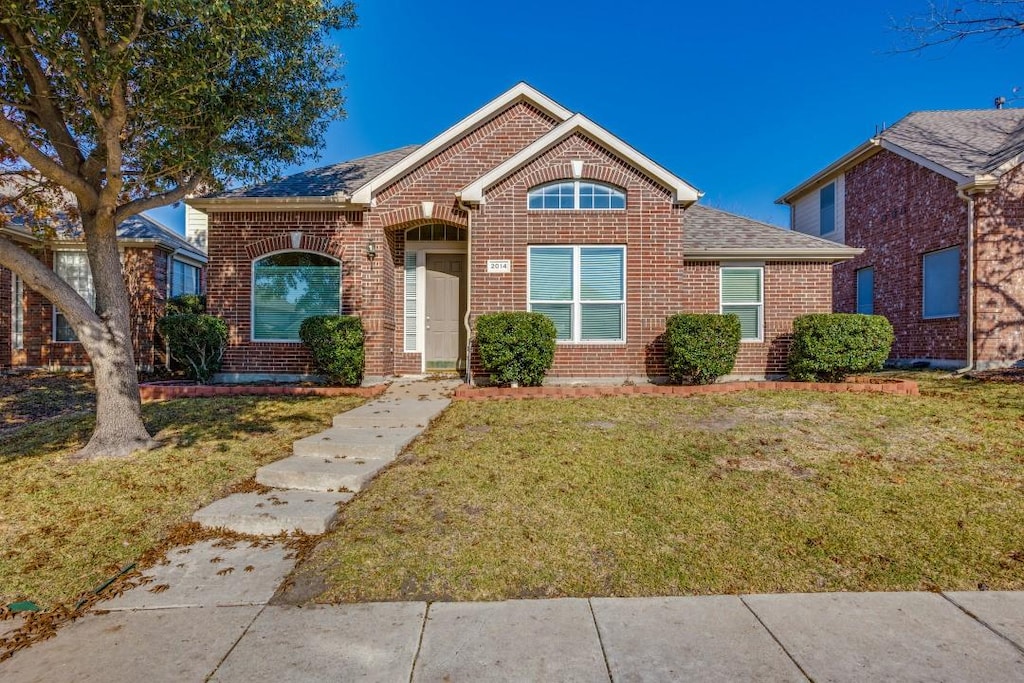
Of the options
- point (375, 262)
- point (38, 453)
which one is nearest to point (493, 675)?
point (38, 453)

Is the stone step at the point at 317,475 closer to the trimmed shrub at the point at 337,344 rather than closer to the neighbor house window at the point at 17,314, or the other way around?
the trimmed shrub at the point at 337,344

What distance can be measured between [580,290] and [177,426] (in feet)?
22.0

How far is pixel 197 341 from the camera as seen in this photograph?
1006 cm

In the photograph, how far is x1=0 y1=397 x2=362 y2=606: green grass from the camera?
380cm

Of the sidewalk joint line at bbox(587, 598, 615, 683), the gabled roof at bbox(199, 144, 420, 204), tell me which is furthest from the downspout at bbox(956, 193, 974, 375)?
the sidewalk joint line at bbox(587, 598, 615, 683)

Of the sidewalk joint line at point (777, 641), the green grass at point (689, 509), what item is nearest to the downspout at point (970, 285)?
the green grass at point (689, 509)

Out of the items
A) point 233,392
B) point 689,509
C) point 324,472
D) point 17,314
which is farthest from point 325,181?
point 689,509

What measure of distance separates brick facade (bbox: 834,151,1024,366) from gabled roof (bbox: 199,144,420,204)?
12.0 metres

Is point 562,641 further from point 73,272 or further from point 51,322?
point 73,272

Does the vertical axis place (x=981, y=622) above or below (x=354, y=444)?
below

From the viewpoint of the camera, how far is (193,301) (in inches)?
505

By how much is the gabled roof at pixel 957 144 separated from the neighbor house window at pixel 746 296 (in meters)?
5.17

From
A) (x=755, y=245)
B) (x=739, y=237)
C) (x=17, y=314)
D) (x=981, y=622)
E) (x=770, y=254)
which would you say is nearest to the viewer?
(x=981, y=622)

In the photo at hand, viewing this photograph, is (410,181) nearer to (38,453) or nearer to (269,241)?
(269,241)
